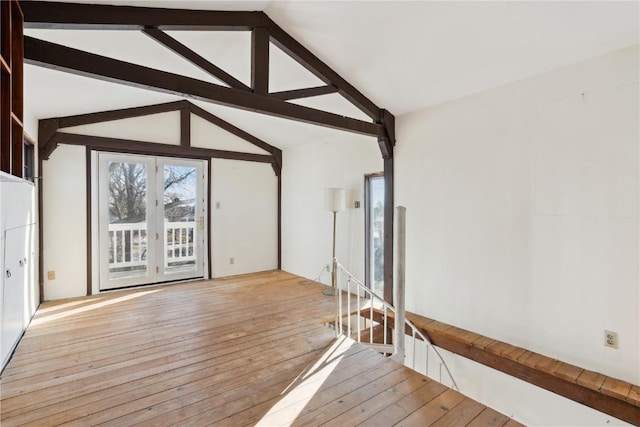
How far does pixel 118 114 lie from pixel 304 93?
10.0 ft

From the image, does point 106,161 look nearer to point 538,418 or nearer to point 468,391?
point 468,391

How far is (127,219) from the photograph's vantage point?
463 cm

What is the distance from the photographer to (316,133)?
5055 millimetres

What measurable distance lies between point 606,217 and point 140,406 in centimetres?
349

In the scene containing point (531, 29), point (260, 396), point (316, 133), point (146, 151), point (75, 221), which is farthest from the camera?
point (316, 133)

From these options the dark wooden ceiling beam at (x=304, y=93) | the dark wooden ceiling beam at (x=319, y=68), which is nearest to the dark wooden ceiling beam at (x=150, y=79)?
the dark wooden ceiling beam at (x=304, y=93)

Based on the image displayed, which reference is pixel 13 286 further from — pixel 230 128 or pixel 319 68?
pixel 230 128

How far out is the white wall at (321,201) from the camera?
457 cm

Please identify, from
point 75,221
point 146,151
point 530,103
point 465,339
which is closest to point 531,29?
point 530,103

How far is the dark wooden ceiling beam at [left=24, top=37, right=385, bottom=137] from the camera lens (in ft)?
6.33

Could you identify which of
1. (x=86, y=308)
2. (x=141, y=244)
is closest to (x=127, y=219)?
(x=141, y=244)

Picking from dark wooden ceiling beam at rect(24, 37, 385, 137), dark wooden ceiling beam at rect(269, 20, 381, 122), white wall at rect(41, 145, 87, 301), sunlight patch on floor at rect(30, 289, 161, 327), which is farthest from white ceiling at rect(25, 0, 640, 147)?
sunlight patch on floor at rect(30, 289, 161, 327)

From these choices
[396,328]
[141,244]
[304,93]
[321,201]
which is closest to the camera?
[396,328]

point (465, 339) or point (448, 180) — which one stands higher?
point (448, 180)
